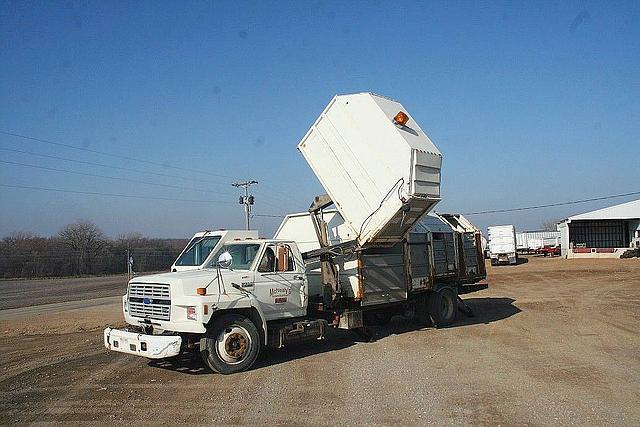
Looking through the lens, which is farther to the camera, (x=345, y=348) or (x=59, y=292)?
(x=59, y=292)

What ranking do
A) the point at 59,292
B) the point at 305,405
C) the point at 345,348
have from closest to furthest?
the point at 305,405
the point at 345,348
the point at 59,292

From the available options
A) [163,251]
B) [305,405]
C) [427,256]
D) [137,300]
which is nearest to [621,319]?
[427,256]

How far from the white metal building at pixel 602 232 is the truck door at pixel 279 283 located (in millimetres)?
46039

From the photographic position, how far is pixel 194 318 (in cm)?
913

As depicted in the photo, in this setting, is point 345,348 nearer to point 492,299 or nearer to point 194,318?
point 194,318

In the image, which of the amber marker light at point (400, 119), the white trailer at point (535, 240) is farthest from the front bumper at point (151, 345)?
the white trailer at point (535, 240)

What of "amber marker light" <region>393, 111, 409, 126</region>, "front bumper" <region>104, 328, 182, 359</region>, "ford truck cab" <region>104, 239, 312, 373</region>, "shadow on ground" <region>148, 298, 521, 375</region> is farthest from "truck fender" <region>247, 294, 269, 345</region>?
"amber marker light" <region>393, 111, 409, 126</region>

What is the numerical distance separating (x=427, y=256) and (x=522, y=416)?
774 centimetres

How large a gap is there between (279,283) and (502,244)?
129 feet

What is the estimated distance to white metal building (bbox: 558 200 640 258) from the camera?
5131 centimetres

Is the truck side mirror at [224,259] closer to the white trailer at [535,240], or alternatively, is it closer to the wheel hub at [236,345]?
the wheel hub at [236,345]

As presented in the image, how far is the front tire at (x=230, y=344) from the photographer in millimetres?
9281

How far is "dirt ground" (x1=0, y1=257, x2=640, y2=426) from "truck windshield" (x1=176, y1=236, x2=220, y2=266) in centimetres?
180

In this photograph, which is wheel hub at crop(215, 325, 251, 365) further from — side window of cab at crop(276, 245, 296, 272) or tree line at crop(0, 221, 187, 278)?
tree line at crop(0, 221, 187, 278)
